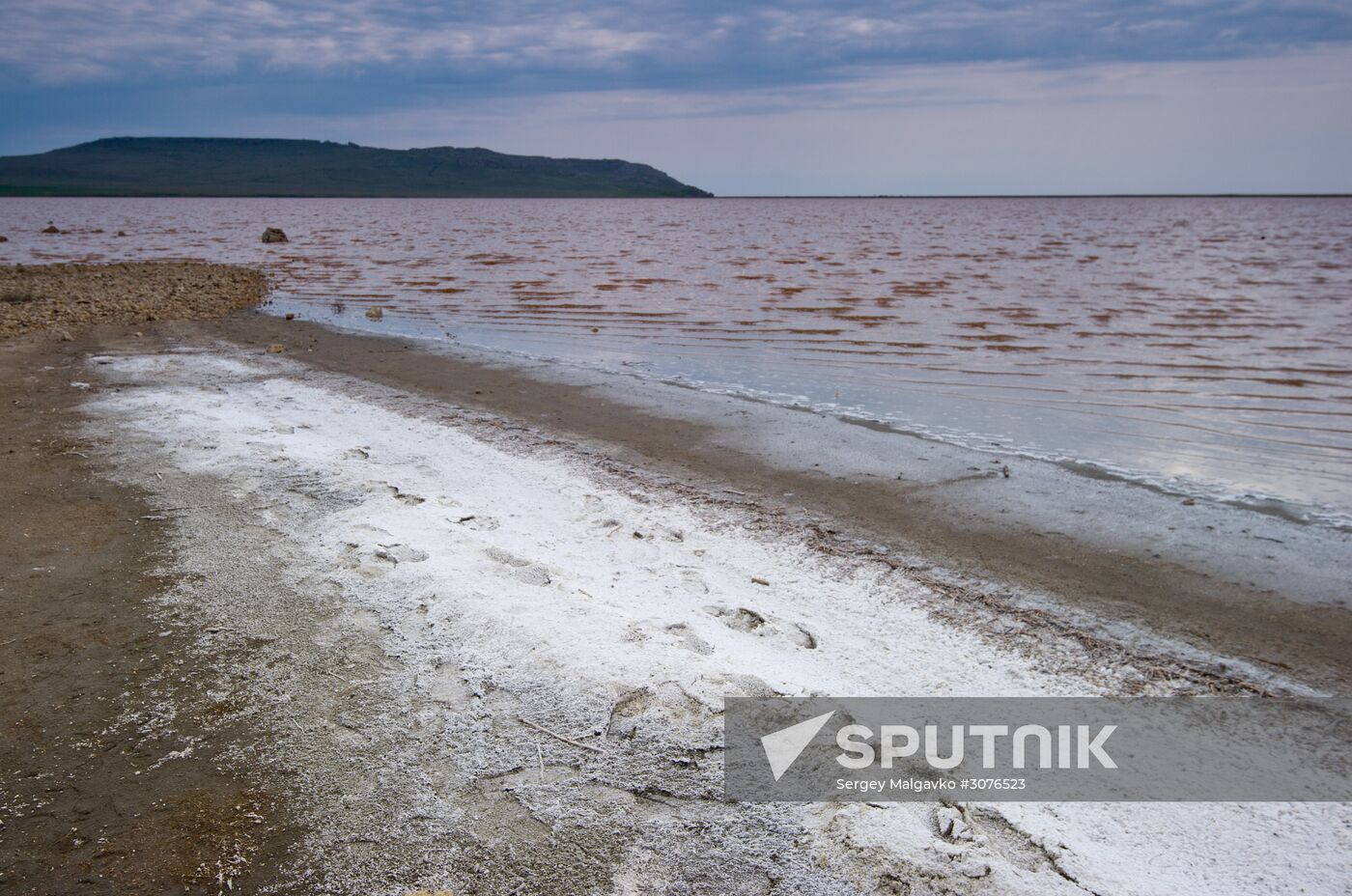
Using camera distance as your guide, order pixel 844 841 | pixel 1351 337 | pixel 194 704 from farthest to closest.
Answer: pixel 1351 337
pixel 194 704
pixel 844 841

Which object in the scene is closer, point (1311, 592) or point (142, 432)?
point (1311, 592)

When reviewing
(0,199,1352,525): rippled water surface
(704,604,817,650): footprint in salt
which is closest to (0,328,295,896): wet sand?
(704,604,817,650): footprint in salt

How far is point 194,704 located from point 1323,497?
5.82m

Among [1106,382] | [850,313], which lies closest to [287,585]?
[1106,382]

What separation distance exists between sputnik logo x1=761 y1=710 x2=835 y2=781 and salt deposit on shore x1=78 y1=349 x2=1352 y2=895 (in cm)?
16

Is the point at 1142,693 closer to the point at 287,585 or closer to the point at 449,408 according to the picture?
the point at 287,585

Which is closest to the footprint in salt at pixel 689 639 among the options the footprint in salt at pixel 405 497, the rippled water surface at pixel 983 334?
the footprint in salt at pixel 405 497

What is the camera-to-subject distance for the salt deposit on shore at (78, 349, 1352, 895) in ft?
7.09

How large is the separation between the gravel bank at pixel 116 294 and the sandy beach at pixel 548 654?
726 centimetres

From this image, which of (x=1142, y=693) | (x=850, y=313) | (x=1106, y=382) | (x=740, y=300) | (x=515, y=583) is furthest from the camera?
(x=740, y=300)

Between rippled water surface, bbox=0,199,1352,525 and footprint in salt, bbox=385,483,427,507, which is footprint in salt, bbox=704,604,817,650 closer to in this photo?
footprint in salt, bbox=385,483,427,507

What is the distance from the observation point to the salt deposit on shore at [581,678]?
85.1 inches

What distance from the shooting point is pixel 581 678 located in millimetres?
2900

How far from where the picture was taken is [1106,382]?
861cm
